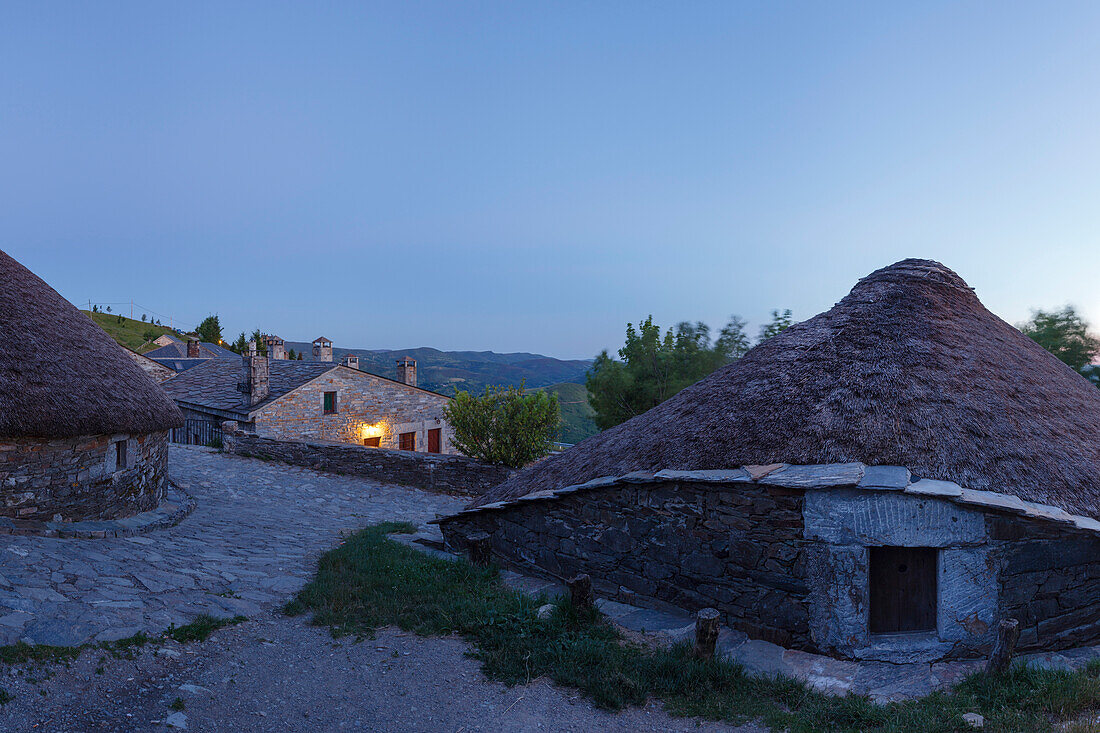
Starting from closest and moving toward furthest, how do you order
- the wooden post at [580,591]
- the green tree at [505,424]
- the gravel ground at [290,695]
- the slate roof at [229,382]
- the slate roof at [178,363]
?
the gravel ground at [290,695]
the wooden post at [580,591]
the green tree at [505,424]
the slate roof at [229,382]
the slate roof at [178,363]

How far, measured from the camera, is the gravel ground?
12.6 ft

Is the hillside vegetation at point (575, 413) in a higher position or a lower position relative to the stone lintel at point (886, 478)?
lower

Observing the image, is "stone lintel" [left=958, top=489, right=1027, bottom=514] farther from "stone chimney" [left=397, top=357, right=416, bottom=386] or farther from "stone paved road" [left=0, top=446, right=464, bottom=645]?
"stone chimney" [left=397, top=357, right=416, bottom=386]

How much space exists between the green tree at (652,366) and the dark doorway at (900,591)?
18.1 m

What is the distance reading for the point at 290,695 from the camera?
434 cm

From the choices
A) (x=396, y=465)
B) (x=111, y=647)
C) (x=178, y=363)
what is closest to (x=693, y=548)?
(x=111, y=647)

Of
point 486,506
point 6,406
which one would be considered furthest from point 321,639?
point 6,406

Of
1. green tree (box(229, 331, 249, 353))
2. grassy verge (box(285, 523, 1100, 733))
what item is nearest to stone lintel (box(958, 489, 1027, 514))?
grassy verge (box(285, 523, 1100, 733))

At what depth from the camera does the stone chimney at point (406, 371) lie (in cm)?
2705

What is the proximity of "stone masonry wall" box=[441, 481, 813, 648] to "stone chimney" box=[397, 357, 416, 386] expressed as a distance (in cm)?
2040

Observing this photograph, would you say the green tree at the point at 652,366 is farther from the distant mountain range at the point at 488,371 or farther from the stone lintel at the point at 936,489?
the distant mountain range at the point at 488,371

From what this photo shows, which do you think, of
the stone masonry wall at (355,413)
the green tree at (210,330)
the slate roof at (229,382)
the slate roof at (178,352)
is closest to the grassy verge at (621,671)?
the stone masonry wall at (355,413)

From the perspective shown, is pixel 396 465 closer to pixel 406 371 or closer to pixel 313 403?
pixel 313 403

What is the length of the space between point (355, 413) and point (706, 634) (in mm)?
21090
